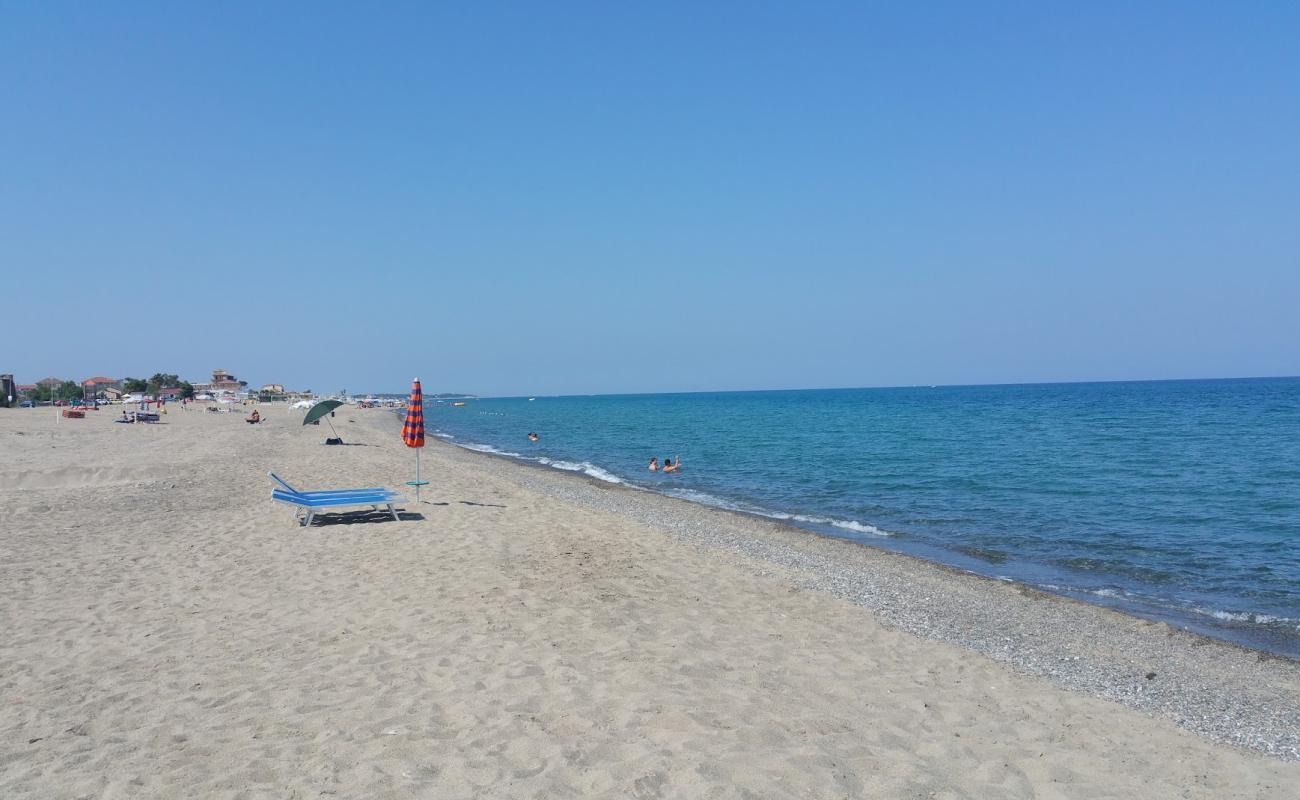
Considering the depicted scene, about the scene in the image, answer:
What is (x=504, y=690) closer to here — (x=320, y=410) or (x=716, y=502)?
(x=716, y=502)

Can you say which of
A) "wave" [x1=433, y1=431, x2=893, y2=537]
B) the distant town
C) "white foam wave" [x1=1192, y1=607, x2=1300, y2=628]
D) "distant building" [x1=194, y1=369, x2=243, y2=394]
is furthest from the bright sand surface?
"distant building" [x1=194, y1=369, x2=243, y2=394]

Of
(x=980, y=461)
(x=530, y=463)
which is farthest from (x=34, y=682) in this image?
(x=980, y=461)

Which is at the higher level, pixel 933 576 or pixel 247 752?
pixel 247 752

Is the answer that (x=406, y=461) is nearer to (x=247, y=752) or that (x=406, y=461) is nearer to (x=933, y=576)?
(x=933, y=576)

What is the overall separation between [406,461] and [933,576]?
18.3m

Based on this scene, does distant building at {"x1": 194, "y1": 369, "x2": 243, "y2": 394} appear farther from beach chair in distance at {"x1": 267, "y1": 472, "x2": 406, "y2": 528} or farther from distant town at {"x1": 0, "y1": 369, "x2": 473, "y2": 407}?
beach chair in distance at {"x1": 267, "y1": 472, "x2": 406, "y2": 528}

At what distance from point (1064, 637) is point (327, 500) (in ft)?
36.4

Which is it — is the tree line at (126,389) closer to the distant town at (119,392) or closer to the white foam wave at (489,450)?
the distant town at (119,392)

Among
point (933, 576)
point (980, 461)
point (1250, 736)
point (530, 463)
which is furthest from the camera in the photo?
point (530, 463)

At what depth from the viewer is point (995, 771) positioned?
485cm

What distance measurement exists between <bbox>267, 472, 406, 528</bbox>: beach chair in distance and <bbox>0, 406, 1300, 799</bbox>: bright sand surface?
1.47 m

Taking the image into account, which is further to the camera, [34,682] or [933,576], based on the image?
[933,576]

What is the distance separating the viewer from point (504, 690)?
18.3 ft

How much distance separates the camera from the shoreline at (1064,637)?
6496mm
